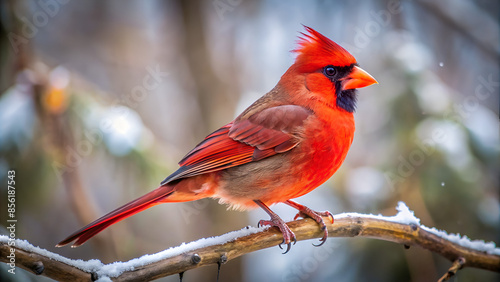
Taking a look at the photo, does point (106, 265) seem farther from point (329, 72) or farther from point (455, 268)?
point (455, 268)

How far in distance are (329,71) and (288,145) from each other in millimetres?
375

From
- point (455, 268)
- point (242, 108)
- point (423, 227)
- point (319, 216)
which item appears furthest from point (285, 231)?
point (242, 108)

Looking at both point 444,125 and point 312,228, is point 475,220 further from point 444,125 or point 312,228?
point 312,228

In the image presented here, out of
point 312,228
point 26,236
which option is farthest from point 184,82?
point 312,228

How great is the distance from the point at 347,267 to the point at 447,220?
60cm

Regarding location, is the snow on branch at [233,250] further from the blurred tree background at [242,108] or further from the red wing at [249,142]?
the blurred tree background at [242,108]

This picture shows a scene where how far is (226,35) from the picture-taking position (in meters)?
4.18

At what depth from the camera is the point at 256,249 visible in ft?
5.72

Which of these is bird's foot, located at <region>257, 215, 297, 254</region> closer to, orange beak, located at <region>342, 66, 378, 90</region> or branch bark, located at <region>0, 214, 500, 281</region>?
branch bark, located at <region>0, 214, 500, 281</region>

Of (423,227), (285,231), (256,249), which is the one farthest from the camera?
(423,227)

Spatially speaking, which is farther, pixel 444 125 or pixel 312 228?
pixel 444 125

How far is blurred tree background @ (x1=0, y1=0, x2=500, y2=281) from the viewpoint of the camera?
8.80ft

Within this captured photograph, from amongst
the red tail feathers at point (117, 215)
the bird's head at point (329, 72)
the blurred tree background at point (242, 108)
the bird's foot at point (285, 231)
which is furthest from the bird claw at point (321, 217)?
the blurred tree background at point (242, 108)

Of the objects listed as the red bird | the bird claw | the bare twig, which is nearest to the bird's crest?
the red bird
